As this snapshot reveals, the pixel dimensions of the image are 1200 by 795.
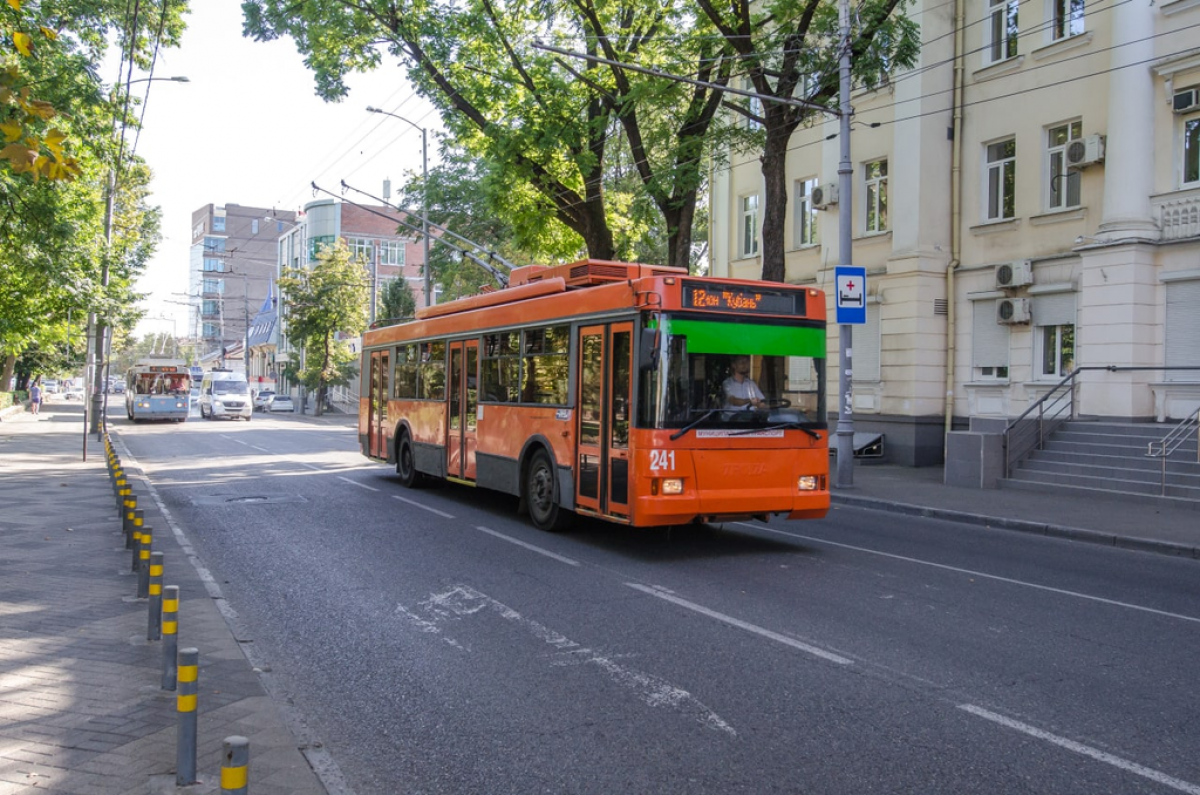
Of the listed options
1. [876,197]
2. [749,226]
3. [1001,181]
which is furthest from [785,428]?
[749,226]

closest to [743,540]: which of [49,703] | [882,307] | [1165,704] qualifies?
[1165,704]

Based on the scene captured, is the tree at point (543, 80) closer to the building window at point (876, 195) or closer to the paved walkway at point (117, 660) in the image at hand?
the building window at point (876, 195)

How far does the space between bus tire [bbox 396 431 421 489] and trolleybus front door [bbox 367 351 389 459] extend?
2.98ft

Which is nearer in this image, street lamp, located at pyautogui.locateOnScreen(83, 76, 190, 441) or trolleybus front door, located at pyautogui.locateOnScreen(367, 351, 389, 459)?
trolleybus front door, located at pyautogui.locateOnScreen(367, 351, 389, 459)

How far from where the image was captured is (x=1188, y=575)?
1012 cm

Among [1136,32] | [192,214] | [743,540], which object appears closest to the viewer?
[743,540]

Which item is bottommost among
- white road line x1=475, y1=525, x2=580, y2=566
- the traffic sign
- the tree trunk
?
white road line x1=475, y1=525, x2=580, y2=566

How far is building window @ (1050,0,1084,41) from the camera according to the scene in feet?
64.5

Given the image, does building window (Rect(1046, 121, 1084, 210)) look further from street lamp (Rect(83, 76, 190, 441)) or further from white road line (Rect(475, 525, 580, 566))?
street lamp (Rect(83, 76, 190, 441))

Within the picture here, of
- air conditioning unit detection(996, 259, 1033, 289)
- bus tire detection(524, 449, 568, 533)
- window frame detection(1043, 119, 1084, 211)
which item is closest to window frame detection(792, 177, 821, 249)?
air conditioning unit detection(996, 259, 1033, 289)

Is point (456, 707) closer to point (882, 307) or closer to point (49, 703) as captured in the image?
point (49, 703)

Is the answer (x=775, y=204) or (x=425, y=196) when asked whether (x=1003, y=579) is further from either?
(x=425, y=196)

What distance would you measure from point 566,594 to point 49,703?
13.6ft

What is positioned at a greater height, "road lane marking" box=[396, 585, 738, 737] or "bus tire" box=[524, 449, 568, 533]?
"bus tire" box=[524, 449, 568, 533]
